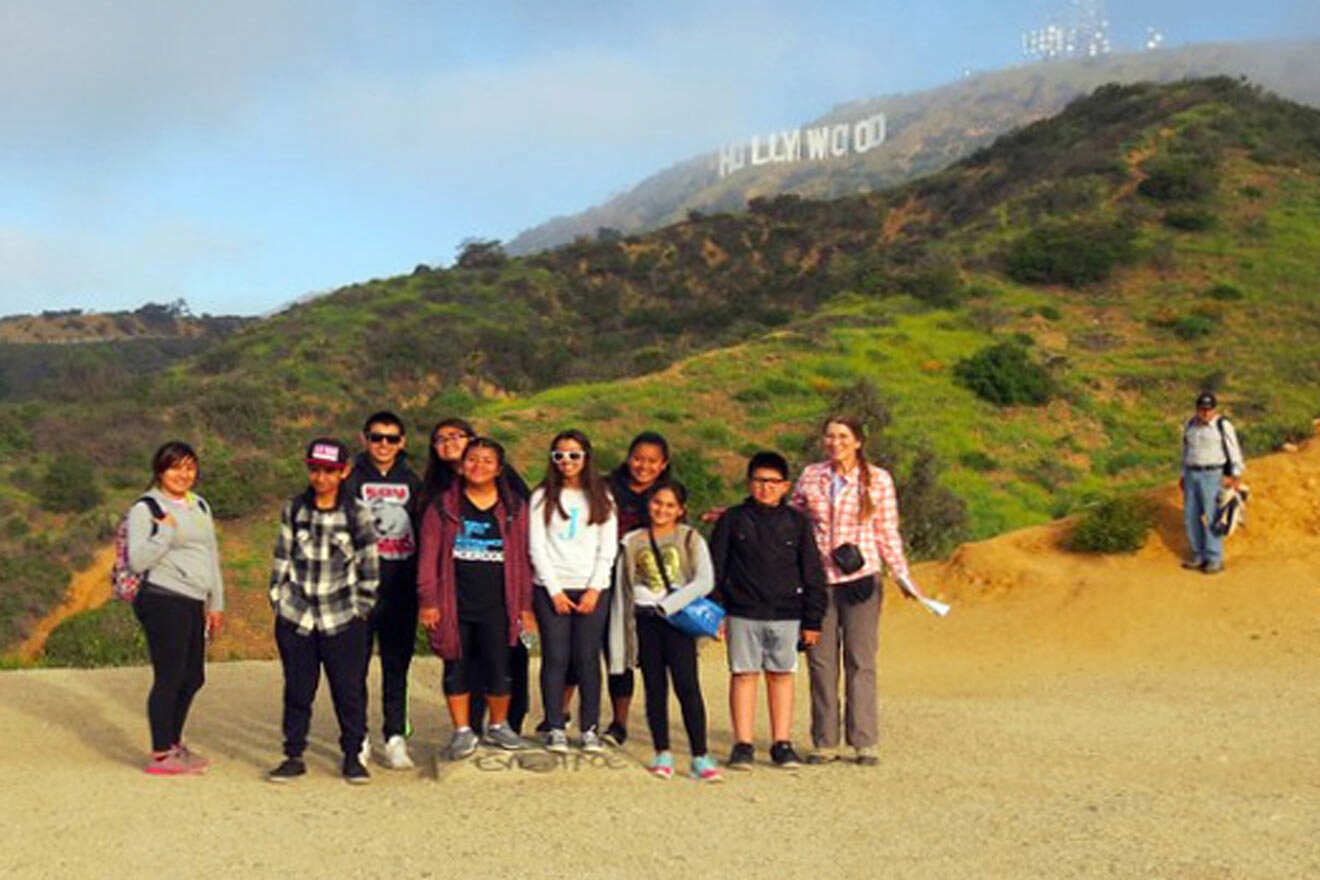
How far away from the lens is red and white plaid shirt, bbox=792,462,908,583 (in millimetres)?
6488

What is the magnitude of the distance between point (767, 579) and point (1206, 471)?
6.41 m

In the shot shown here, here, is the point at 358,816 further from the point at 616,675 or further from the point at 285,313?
the point at 285,313

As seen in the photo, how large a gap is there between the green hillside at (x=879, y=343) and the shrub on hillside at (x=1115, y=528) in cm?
258

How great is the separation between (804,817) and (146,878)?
109 inches

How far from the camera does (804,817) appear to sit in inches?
211

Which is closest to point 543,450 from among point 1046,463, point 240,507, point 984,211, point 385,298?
point 240,507

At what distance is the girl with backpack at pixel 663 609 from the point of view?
6.09 metres

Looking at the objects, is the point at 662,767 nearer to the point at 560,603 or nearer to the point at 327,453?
the point at 560,603

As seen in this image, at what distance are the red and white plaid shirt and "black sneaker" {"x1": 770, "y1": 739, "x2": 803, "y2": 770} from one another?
941 mm

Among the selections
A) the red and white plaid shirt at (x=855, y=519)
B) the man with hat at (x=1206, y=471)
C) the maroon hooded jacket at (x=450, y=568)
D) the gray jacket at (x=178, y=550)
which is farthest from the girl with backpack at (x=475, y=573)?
the man with hat at (x=1206, y=471)

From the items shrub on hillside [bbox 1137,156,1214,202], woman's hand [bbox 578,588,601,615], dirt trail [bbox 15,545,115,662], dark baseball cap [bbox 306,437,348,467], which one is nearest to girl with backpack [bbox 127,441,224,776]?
dark baseball cap [bbox 306,437,348,467]

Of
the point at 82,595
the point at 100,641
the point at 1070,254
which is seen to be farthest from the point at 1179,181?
the point at 100,641

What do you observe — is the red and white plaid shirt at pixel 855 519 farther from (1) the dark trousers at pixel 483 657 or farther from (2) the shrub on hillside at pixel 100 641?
(2) the shrub on hillside at pixel 100 641

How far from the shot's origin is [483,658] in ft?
20.4
